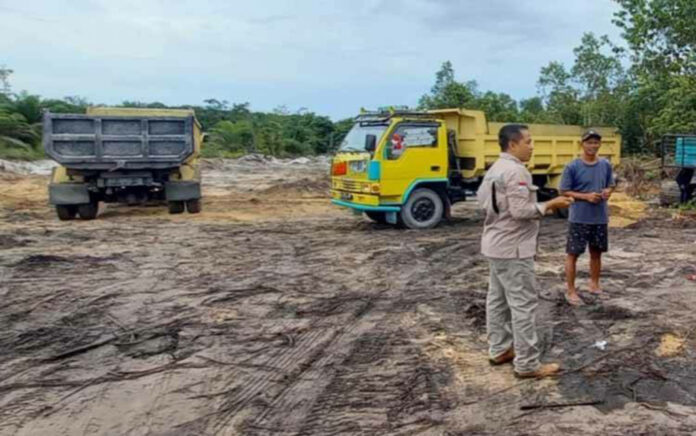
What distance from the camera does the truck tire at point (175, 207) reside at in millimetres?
14289

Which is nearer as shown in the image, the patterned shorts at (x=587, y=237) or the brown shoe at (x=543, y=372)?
the brown shoe at (x=543, y=372)

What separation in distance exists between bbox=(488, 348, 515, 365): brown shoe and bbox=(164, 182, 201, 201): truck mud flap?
33.6 feet

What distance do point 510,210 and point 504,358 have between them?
1.13 metres

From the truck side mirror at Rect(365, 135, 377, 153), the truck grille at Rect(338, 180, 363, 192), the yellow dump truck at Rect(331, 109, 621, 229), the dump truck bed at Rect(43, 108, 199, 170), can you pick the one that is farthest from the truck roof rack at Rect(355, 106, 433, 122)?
the dump truck bed at Rect(43, 108, 199, 170)

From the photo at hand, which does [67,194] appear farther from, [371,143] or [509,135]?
[509,135]

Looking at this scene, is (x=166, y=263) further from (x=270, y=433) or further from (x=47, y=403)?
(x=270, y=433)

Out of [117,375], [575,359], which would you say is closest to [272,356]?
[117,375]

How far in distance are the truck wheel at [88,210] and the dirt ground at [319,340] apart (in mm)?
2867

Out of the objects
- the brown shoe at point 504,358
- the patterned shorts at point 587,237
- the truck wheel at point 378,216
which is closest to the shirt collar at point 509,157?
the brown shoe at point 504,358

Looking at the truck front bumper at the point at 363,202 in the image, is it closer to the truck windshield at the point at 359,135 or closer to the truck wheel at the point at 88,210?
the truck windshield at the point at 359,135

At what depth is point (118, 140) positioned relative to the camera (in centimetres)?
1286

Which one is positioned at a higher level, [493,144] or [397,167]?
[493,144]

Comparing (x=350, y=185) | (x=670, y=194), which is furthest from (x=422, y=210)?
(x=670, y=194)

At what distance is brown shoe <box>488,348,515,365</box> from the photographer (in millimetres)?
4727
